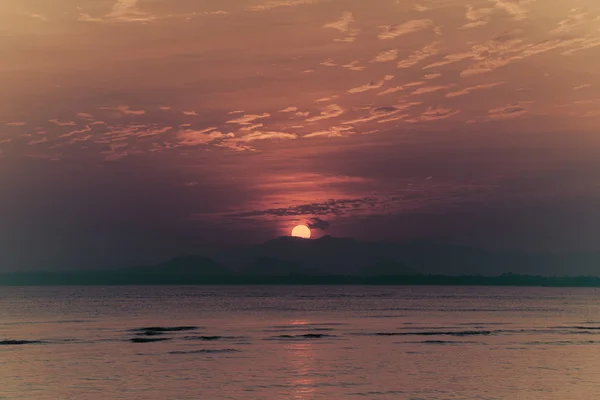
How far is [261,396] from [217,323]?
247 ft

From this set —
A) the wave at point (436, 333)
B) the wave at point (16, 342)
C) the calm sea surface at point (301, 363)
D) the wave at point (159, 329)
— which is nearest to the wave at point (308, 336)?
the calm sea surface at point (301, 363)

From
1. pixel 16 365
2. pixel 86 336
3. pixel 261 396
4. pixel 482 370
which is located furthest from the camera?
pixel 86 336

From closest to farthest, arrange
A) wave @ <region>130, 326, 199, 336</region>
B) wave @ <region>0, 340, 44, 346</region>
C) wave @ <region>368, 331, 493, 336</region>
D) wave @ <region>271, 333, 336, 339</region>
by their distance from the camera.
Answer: wave @ <region>0, 340, 44, 346</region>, wave @ <region>271, 333, 336, 339</region>, wave @ <region>368, 331, 493, 336</region>, wave @ <region>130, 326, 199, 336</region>

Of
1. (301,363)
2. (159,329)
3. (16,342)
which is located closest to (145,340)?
(16,342)

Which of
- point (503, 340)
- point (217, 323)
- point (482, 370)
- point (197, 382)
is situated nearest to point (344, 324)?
point (217, 323)

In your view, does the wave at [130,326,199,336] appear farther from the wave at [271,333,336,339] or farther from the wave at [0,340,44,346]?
the wave at [271,333,336,339]

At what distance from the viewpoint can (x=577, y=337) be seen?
92375 millimetres

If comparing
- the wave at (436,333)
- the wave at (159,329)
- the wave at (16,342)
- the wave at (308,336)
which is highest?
the wave at (16,342)

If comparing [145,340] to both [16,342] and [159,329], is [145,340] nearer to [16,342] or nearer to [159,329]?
[16,342]

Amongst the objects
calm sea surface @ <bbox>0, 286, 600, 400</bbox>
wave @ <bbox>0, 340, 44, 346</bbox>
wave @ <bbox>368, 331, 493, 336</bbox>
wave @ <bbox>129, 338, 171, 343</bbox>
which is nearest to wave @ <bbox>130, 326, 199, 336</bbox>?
calm sea surface @ <bbox>0, 286, 600, 400</bbox>

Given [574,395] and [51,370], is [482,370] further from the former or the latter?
[51,370]

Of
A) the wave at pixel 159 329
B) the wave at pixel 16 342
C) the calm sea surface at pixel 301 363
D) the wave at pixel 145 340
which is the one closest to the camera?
the calm sea surface at pixel 301 363

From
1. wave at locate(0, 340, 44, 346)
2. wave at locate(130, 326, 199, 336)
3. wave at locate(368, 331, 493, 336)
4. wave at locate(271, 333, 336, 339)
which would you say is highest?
wave at locate(0, 340, 44, 346)

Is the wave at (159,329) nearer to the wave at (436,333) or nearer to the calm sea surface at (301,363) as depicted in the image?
the calm sea surface at (301,363)
